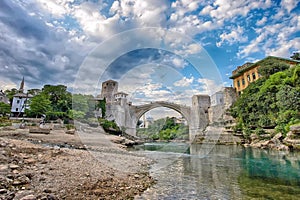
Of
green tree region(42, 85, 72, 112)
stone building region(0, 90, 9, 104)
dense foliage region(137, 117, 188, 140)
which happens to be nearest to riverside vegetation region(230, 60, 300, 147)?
dense foliage region(137, 117, 188, 140)

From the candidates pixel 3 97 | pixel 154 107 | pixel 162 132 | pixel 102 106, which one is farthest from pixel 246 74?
pixel 3 97

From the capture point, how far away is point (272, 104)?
16.8 m

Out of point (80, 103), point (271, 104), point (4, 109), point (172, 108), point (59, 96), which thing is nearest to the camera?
point (271, 104)

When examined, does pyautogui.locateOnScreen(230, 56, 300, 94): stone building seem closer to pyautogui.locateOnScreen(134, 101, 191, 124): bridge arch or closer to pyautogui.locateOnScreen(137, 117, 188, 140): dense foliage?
pyautogui.locateOnScreen(134, 101, 191, 124): bridge arch

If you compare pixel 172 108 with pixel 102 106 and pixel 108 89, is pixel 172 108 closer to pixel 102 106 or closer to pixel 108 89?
pixel 102 106

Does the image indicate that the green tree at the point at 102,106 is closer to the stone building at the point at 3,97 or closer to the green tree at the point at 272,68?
the stone building at the point at 3,97

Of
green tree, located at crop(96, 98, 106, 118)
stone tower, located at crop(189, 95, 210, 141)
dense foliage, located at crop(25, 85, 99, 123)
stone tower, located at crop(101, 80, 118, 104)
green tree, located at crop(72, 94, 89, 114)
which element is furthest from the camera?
stone tower, located at crop(101, 80, 118, 104)

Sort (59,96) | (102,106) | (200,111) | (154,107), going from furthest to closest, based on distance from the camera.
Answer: (154,107) < (200,111) < (102,106) < (59,96)

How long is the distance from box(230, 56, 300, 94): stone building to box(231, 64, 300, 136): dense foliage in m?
3.54

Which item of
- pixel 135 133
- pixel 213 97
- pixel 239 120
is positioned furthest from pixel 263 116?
pixel 135 133

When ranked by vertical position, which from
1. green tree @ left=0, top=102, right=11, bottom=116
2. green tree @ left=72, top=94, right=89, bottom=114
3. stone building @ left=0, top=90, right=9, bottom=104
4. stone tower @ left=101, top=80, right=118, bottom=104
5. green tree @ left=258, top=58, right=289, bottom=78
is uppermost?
stone tower @ left=101, top=80, right=118, bottom=104

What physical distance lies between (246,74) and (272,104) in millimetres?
11932

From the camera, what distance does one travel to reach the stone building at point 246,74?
2496 cm

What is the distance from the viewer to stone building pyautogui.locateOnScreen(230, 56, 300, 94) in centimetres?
2496
